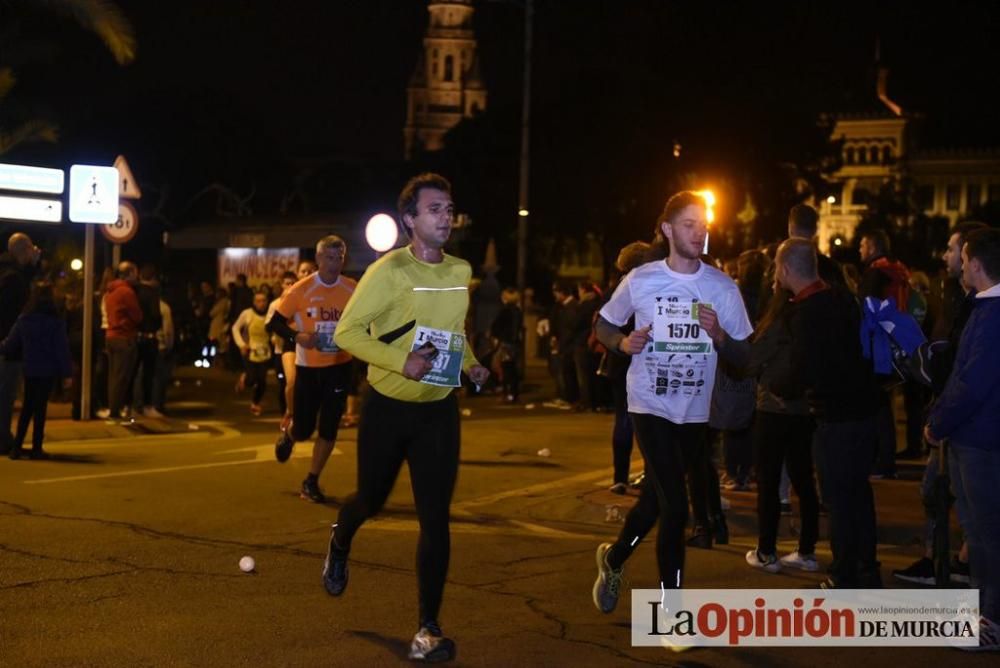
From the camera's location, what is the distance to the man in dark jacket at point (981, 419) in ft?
22.7

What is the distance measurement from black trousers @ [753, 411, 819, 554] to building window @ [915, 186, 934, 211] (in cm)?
12591

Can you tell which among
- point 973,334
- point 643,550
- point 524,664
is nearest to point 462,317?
point 524,664

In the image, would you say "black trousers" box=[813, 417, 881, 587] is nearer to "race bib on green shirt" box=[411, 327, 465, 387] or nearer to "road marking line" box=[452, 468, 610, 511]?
"race bib on green shirt" box=[411, 327, 465, 387]

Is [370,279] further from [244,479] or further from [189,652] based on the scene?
[244,479]

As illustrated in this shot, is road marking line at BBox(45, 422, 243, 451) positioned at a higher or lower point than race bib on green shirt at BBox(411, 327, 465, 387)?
lower

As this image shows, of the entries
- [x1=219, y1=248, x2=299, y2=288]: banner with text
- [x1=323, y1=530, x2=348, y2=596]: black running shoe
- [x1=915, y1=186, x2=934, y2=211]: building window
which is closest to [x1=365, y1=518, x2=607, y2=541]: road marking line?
[x1=323, y1=530, x2=348, y2=596]: black running shoe

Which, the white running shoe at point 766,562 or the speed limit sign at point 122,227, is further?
the speed limit sign at point 122,227

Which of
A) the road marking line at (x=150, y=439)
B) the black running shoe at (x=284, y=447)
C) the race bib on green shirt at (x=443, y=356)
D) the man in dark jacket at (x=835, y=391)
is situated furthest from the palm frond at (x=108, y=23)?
the race bib on green shirt at (x=443, y=356)

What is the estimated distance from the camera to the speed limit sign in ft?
66.9

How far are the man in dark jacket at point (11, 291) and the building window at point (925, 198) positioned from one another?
122 m

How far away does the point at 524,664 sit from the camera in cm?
659

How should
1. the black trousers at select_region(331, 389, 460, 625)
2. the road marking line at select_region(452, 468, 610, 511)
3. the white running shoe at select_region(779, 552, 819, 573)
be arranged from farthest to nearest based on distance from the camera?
1. the road marking line at select_region(452, 468, 610, 511)
2. the white running shoe at select_region(779, 552, 819, 573)
3. the black trousers at select_region(331, 389, 460, 625)

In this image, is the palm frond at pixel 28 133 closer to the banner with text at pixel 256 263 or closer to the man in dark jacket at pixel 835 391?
the banner with text at pixel 256 263

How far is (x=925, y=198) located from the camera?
13900cm
